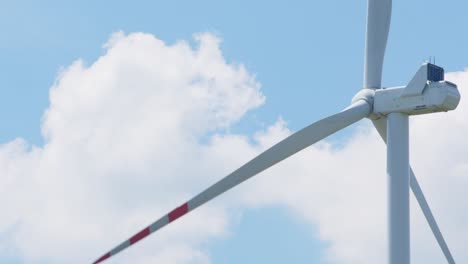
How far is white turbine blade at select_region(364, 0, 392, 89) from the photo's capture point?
36.4m

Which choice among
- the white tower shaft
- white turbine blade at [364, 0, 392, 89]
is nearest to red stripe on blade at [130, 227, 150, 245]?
the white tower shaft

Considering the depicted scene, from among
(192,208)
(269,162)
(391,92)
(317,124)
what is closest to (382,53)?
(391,92)

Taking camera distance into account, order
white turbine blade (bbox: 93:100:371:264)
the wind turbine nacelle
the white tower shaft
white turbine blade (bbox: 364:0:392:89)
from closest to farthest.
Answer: white turbine blade (bbox: 93:100:371:264)
the white tower shaft
the wind turbine nacelle
white turbine blade (bbox: 364:0:392:89)

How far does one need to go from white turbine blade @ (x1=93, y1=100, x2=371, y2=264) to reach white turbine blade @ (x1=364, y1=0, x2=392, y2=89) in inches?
83.2

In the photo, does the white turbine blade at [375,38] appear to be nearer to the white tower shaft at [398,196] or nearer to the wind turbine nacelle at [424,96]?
the wind turbine nacelle at [424,96]

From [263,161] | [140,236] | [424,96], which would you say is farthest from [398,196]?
[140,236]

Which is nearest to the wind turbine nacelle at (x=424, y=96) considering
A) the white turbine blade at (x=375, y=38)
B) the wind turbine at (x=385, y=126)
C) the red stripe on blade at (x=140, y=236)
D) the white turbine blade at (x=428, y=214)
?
the wind turbine at (x=385, y=126)

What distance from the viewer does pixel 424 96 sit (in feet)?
112

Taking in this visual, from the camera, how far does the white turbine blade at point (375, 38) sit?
36.4 metres

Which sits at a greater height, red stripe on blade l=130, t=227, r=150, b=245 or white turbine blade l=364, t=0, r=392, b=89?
white turbine blade l=364, t=0, r=392, b=89

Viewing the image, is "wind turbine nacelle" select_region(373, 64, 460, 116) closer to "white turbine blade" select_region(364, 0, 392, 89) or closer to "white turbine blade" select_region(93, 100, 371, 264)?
"white turbine blade" select_region(93, 100, 371, 264)

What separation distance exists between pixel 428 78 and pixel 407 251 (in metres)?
6.83

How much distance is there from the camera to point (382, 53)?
36812mm

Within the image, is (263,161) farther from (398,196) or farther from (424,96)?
(424,96)
